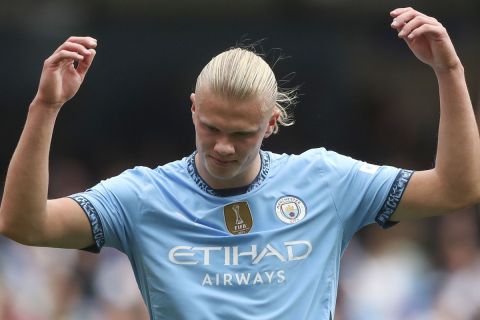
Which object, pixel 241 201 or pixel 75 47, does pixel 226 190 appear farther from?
pixel 75 47

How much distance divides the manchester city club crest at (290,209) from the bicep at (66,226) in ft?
2.33

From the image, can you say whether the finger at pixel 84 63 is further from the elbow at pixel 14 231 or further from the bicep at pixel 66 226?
the elbow at pixel 14 231

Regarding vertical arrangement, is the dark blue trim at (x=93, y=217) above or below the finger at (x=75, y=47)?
below

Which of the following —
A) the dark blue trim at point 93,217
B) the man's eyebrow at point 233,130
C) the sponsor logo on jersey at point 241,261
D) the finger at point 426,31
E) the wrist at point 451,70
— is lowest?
the sponsor logo on jersey at point 241,261

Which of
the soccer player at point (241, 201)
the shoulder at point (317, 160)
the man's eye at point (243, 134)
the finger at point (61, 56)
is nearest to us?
the finger at point (61, 56)

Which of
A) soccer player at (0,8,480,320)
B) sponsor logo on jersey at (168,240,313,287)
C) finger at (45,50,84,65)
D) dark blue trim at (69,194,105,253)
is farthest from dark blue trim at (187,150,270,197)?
finger at (45,50,84,65)

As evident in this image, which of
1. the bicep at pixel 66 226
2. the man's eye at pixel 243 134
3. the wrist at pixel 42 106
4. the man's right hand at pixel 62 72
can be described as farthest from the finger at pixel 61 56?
the man's eye at pixel 243 134

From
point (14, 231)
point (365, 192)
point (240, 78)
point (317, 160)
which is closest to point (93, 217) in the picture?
point (14, 231)

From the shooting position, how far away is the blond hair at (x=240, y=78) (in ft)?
14.9

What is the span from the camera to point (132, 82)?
42.5 feet

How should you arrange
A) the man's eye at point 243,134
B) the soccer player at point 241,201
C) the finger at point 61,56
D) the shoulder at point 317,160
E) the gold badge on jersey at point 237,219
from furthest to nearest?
the shoulder at point 317,160, the gold badge on jersey at point 237,219, the man's eye at point 243,134, the soccer player at point 241,201, the finger at point 61,56

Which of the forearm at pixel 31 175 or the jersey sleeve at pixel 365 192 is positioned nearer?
the forearm at pixel 31 175

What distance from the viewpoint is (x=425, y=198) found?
465 centimetres

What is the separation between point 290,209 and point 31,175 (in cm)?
100
